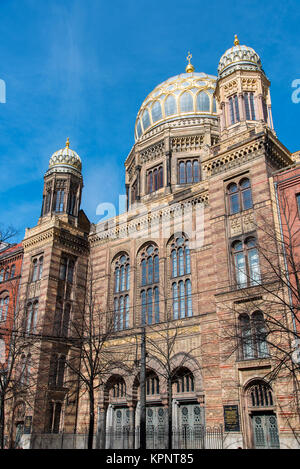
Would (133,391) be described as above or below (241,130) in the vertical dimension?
below

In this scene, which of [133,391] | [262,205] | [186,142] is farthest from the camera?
[186,142]

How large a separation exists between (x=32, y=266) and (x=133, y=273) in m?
8.90

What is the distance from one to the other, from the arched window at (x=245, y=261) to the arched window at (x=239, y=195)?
2.13 m

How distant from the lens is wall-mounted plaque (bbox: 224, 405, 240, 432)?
834 inches

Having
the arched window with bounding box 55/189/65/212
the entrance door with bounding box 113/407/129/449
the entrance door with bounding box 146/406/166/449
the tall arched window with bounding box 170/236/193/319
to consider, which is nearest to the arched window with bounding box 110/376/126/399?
the entrance door with bounding box 113/407/129/449

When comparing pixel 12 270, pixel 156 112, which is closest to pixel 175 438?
pixel 12 270

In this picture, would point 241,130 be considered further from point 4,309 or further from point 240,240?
point 4,309

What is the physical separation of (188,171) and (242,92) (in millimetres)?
12262

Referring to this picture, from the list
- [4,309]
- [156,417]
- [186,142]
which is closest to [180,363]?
[156,417]

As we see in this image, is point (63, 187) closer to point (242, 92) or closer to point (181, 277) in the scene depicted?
point (181, 277)

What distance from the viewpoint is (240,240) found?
2486cm

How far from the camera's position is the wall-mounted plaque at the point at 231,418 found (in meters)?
21.2

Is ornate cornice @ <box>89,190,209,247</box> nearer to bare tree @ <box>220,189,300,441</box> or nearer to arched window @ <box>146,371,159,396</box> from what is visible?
bare tree @ <box>220,189,300,441</box>

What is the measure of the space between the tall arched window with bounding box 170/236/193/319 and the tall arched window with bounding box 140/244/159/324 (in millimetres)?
1566
